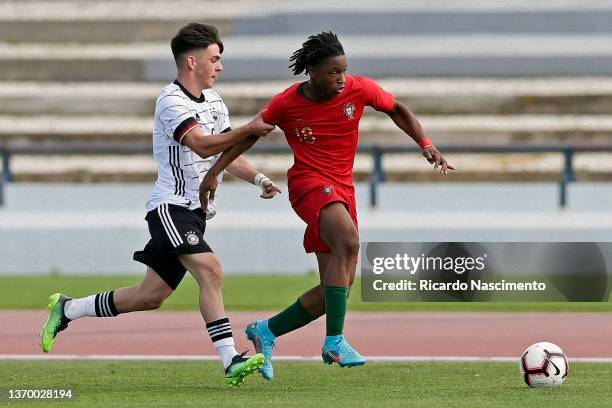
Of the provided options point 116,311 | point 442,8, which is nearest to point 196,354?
point 116,311

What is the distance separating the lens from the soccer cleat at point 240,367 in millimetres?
8789

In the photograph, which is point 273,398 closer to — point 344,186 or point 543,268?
point 344,186

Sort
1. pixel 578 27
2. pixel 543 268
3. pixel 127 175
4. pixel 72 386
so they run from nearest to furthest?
pixel 72 386 → pixel 543 268 → pixel 127 175 → pixel 578 27

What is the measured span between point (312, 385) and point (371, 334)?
3.68m

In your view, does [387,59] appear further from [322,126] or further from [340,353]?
[340,353]

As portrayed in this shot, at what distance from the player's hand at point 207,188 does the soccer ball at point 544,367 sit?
2106 millimetres

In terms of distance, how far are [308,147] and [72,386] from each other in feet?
6.72

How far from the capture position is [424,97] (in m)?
26.3

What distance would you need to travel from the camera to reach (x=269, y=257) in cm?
1980

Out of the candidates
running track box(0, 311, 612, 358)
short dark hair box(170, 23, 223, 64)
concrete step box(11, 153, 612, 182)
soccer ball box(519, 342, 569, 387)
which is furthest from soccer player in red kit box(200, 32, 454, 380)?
concrete step box(11, 153, 612, 182)

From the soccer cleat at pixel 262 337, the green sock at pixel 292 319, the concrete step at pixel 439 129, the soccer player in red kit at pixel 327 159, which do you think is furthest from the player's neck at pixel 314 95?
the concrete step at pixel 439 129

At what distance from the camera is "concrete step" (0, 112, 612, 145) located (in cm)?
2533

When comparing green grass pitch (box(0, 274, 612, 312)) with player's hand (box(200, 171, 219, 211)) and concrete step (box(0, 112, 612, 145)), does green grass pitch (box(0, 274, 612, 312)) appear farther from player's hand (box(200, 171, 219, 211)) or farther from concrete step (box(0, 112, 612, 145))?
concrete step (box(0, 112, 612, 145))

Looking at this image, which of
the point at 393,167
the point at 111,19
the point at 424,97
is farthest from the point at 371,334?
the point at 111,19
